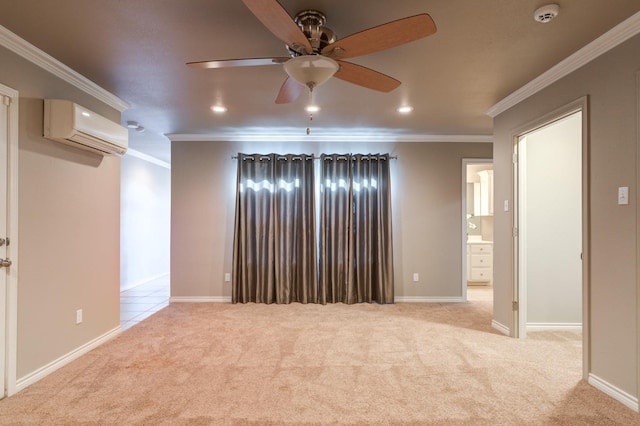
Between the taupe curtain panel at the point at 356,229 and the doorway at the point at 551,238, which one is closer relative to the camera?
the doorway at the point at 551,238

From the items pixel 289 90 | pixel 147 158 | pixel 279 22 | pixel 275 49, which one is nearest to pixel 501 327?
pixel 289 90

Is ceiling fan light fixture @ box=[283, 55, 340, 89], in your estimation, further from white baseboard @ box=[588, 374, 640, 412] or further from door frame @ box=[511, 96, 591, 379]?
white baseboard @ box=[588, 374, 640, 412]

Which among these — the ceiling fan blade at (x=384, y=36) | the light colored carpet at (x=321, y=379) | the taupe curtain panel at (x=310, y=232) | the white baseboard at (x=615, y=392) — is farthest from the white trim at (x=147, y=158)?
the white baseboard at (x=615, y=392)

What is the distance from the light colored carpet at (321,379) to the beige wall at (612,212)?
317 millimetres

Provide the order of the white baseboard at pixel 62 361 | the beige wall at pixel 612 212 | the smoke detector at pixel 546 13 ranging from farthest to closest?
1. the white baseboard at pixel 62 361
2. the beige wall at pixel 612 212
3. the smoke detector at pixel 546 13

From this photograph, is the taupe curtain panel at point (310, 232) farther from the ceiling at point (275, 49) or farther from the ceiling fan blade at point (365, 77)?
the ceiling fan blade at point (365, 77)

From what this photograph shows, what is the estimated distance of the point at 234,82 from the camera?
2.94m

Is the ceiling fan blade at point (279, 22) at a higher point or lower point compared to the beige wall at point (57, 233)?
higher

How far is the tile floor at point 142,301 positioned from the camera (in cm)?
411

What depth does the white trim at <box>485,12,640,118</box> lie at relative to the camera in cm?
204

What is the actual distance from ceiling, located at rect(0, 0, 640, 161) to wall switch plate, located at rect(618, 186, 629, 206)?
99cm

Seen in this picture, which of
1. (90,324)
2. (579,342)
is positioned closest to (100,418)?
(90,324)

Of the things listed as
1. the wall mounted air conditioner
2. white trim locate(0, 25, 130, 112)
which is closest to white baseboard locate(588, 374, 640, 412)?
the wall mounted air conditioner

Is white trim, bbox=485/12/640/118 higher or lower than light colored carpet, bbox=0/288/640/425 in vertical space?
higher
